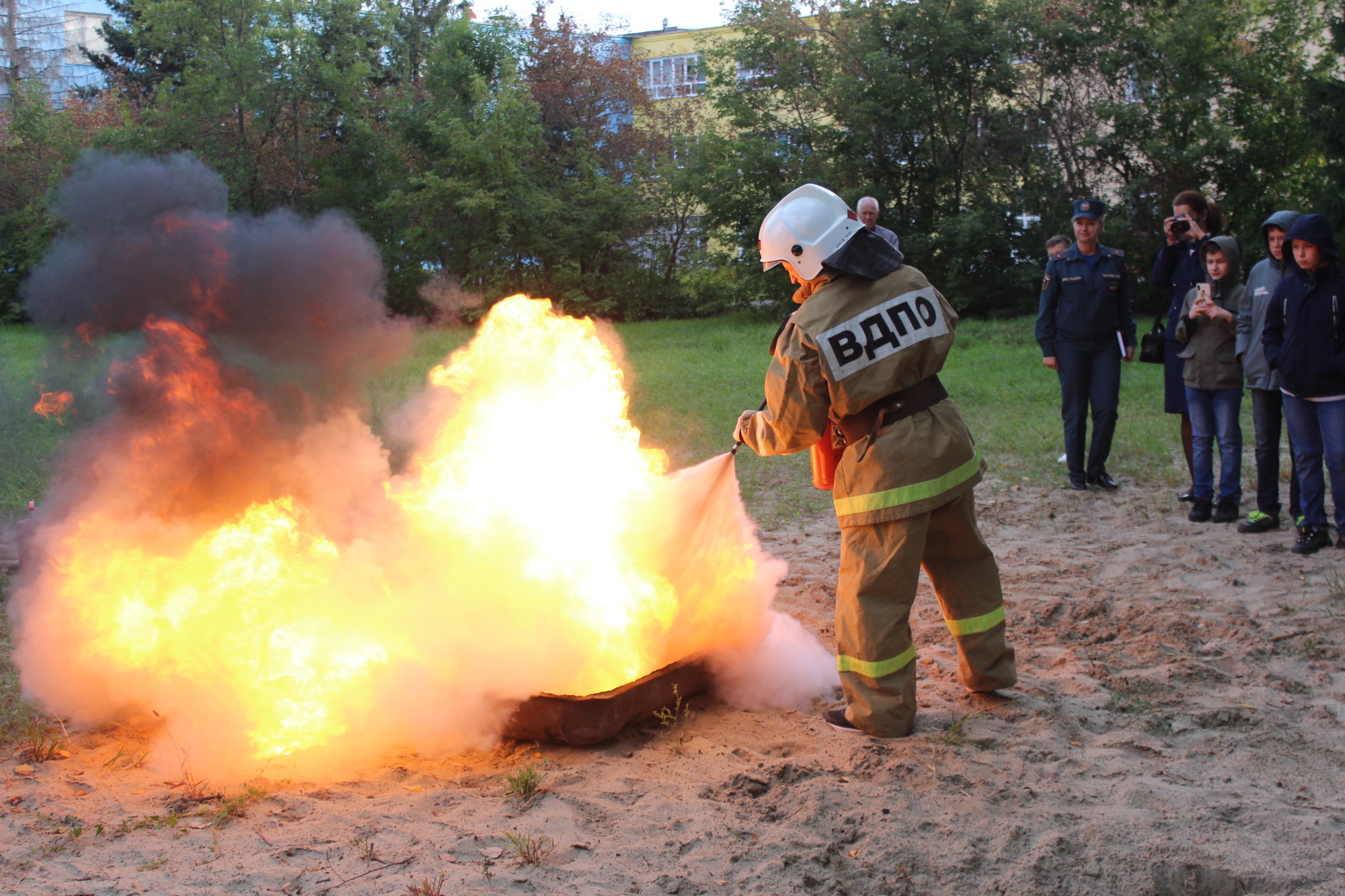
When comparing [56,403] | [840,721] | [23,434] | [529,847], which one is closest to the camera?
[529,847]

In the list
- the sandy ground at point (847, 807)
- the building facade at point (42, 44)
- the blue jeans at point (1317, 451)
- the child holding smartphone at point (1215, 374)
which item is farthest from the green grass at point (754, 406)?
the building facade at point (42, 44)

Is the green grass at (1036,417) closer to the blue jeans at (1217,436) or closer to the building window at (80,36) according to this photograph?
the blue jeans at (1217,436)

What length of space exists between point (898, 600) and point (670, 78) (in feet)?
116

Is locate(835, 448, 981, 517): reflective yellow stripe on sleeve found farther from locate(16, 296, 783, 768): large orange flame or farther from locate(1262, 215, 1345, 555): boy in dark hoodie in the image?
locate(1262, 215, 1345, 555): boy in dark hoodie

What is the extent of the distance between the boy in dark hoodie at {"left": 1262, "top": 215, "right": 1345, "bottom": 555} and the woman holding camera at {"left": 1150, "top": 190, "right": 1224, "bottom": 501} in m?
1.06

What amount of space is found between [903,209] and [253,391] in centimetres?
2105

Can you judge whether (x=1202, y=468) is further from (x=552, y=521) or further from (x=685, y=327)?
(x=685, y=327)

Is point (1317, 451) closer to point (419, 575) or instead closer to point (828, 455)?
point (828, 455)

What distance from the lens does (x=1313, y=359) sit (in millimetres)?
6238

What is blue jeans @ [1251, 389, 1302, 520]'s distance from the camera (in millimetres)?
6938

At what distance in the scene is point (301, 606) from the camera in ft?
14.7

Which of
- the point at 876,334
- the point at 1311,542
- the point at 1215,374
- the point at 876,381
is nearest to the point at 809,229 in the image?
the point at 876,334

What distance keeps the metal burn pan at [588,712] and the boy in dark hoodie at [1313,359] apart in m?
4.80

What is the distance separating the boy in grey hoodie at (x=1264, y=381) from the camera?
6762 millimetres
